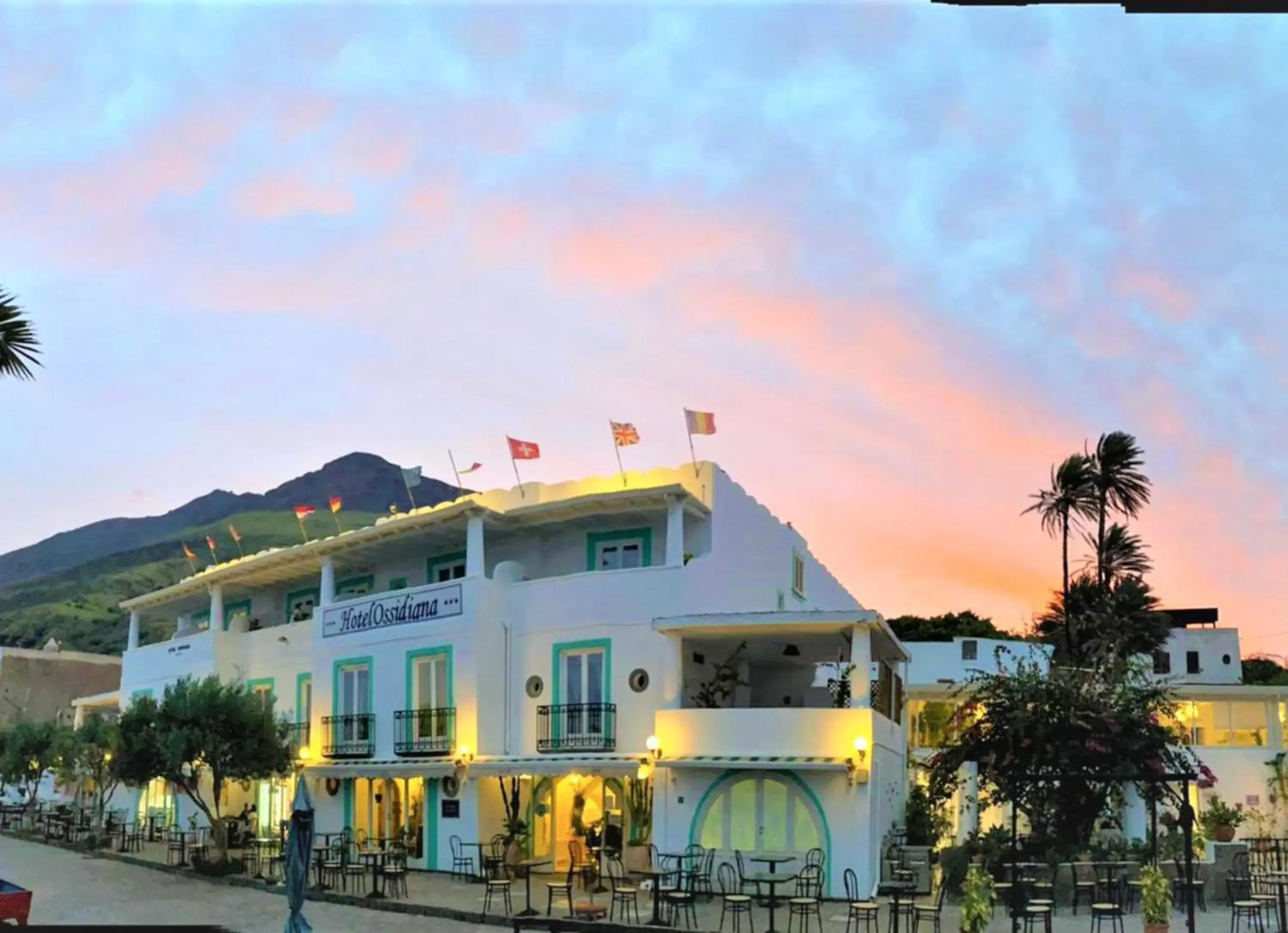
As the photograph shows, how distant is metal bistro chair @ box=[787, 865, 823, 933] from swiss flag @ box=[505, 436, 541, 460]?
35.6 ft

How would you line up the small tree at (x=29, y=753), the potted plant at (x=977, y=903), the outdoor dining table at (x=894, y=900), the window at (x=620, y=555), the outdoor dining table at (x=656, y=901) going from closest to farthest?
1. the potted plant at (x=977, y=903)
2. the outdoor dining table at (x=894, y=900)
3. the outdoor dining table at (x=656, y=901)
4. the window at (x=620, y=555)
5. the small tree at (x=29, y=753)

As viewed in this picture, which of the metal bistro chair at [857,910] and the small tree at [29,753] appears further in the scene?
the small tree at [29,753]

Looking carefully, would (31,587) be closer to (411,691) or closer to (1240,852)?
(411,691)

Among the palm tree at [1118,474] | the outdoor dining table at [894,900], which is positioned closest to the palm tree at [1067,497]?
the palm tree at [1118,474]

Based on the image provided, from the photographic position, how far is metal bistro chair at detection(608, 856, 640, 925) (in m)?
20.1

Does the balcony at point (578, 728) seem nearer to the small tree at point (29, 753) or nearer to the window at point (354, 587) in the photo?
the window at point (354, 587)

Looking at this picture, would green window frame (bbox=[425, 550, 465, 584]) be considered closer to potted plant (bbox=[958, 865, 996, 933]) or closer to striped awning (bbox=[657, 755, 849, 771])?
striped awning (bbox=[657, 755, 849, 771])

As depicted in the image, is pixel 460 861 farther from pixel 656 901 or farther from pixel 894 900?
pixel 894 900

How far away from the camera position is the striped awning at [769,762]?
2250 centimetres

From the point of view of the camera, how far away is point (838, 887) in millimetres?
22500

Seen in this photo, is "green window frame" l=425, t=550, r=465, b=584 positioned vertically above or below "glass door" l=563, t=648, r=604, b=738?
above

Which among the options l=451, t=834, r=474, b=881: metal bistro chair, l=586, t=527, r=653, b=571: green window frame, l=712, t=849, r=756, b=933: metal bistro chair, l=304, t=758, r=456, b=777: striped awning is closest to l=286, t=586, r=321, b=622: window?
l=304, t=758, r=456, b=777: striped awning

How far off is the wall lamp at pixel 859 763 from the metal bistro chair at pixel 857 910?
58.0 inches

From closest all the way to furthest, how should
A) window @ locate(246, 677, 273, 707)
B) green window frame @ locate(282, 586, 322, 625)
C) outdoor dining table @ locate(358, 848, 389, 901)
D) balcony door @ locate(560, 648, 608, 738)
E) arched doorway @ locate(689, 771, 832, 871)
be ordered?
arched doorway @ locate(689, 771, 832, 871), outdoor dining table @ locate(358, 848, 389, 901), balcony door @ locate(560, 648, 608, 738), window @ locate(246, 677, 273, 707), green window frame @ locate(282, 586, 322, 625)
